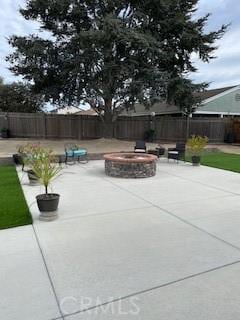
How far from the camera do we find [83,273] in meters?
3.22

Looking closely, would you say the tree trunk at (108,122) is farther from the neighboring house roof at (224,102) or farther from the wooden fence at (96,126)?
the neighboring house roof at (224,102)

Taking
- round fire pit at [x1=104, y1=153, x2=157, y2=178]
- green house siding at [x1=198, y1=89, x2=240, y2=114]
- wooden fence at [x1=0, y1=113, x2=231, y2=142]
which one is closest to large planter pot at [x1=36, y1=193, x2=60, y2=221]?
round fire pit at [x1=104, y1=153, x2=157, y2=178]

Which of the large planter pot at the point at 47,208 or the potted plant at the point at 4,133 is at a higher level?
the potted plant at the point at 4,133

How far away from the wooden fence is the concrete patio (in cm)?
1436

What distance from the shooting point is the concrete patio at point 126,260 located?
2629 mm

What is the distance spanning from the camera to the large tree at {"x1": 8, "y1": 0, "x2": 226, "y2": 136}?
16203 mm

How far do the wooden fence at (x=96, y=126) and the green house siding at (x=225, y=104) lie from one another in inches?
97.6

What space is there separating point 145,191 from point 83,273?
410 cm

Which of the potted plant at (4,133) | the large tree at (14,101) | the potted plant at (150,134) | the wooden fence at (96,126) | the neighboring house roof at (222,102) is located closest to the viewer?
the potted plant at (4,133)

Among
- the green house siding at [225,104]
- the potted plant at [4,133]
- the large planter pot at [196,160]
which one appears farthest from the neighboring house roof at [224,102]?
the potted plant at [4,133]

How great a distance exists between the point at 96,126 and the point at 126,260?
57.9ft

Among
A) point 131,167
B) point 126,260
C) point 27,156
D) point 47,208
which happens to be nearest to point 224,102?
point 131,167

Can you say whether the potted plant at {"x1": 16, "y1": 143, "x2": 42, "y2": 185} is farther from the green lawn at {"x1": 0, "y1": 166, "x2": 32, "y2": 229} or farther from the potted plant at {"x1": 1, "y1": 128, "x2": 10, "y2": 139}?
the potted plant at {"x1": 1, "y1": 128, "x2": 10, "y2": 139}

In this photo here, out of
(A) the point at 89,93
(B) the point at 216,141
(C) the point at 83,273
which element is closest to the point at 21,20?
(A) the point at 89,93
